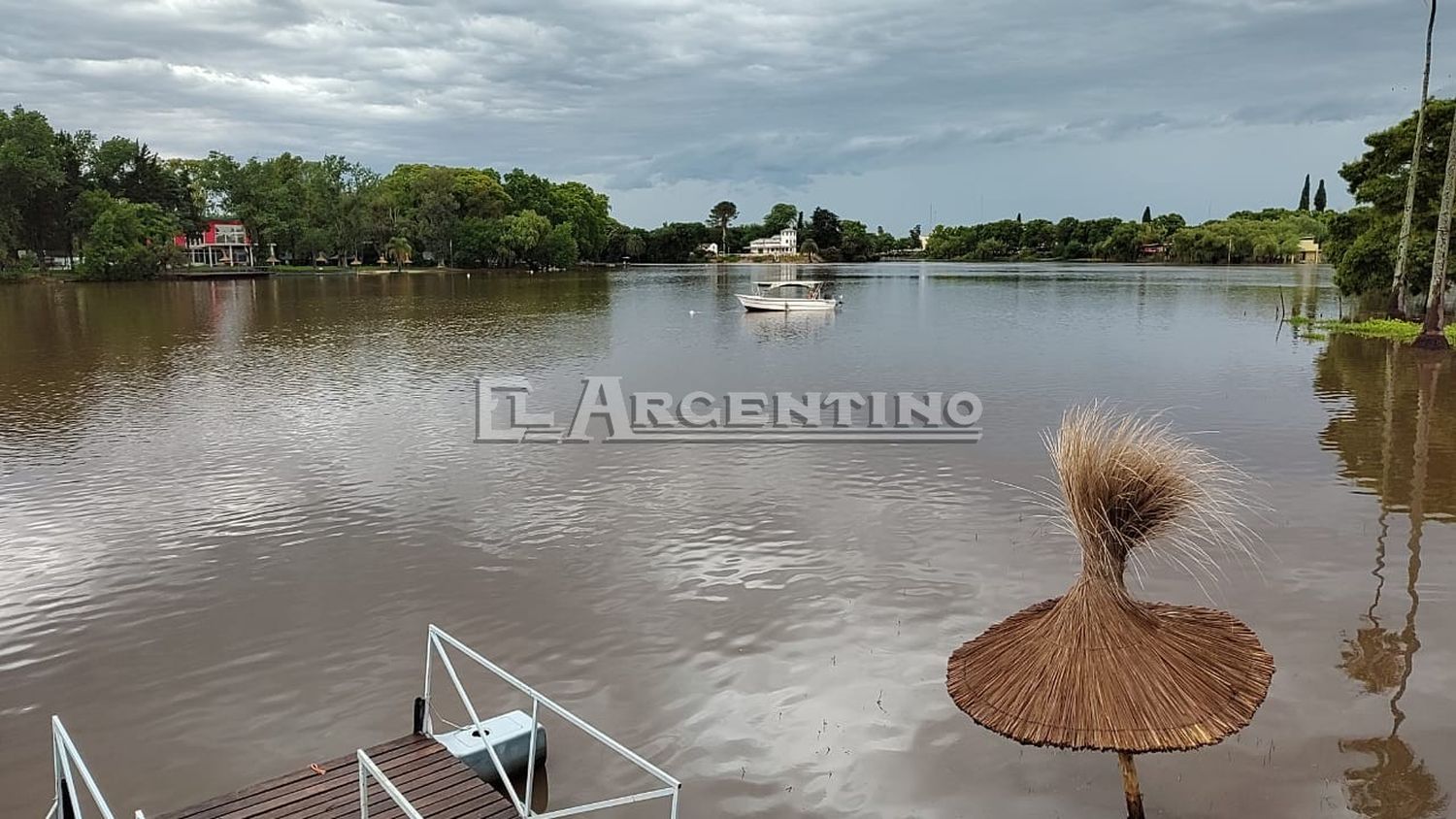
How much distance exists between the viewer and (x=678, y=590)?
1078 centimetres

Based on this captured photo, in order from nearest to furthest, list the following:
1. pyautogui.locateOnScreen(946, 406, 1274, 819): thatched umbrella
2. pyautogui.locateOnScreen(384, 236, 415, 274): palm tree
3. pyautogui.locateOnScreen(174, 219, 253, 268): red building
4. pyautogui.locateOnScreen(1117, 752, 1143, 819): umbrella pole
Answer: pyautogui.locateOnScreen(946, 406, 1274, 819): thatched umbrella, pyautogui.locateOnScreen(1117, 752, 1143, 819): umbrella pole, pyautogui.locateOnScreen(174, 219, 253, 268): red building, pyautogui.locateOnScreen(384, 236, 415, 274): palm tree

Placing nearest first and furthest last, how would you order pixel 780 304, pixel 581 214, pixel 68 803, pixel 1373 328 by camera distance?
pixel 68 803 < pixel 1373 328 < pixel 780 304 < pixel 581 214

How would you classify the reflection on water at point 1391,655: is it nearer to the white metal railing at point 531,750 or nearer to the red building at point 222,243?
the white metal railing at point 531,750

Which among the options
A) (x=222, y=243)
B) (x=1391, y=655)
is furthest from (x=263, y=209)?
(x=1391, y=655)

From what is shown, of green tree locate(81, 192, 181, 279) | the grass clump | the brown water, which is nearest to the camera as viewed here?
the brown water

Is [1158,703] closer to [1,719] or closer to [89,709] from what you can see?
[89,709]

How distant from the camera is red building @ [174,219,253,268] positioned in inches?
3816

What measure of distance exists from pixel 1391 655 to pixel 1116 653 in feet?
17.5

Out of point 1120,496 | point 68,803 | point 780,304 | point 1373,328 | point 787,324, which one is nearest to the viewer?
point 1120,496

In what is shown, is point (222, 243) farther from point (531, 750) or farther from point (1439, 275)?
point (531, 750)

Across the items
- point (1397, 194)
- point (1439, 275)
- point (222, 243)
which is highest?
point (222, 243)

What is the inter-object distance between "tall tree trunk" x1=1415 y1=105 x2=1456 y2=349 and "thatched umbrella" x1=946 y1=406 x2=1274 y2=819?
29.4 metres

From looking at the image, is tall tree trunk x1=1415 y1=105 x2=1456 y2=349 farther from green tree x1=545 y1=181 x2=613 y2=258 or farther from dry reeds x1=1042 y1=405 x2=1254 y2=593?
green tree x1=545 y1=181 x2=613 y2=258

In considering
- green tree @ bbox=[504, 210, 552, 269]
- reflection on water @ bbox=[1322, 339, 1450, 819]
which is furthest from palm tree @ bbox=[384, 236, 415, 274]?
reflection on water @ bbox=[1322, 339, 1450, 819]
